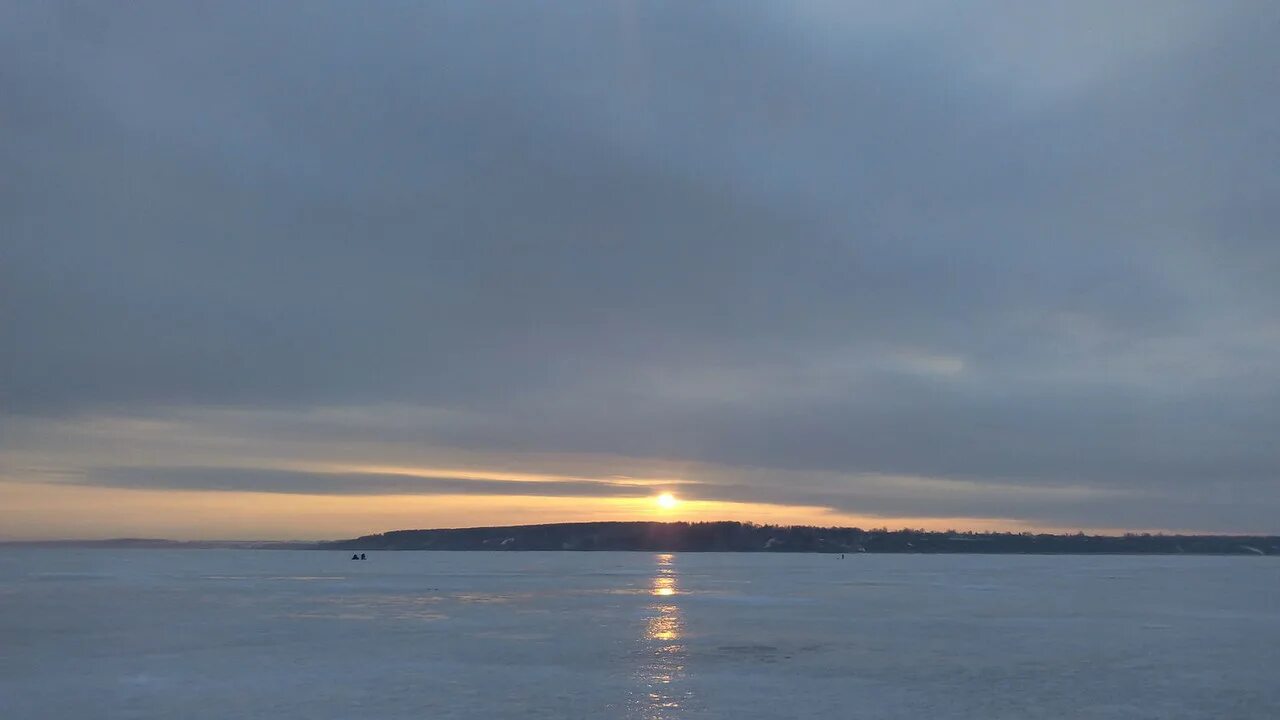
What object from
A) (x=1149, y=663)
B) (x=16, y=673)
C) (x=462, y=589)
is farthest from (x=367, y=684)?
(x=462, y=589)

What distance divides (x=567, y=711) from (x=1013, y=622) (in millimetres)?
20573

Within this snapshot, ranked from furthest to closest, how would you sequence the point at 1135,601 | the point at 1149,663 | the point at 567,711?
the point at 1135,601 < the point at 1149,663 < the point at 567,711

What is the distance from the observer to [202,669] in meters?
22.1

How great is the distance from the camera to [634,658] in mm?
23641

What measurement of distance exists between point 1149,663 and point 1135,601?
24433mm

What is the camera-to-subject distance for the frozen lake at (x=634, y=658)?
705 inches

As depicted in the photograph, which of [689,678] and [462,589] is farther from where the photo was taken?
[462,589]

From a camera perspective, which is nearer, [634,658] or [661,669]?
[661,669]

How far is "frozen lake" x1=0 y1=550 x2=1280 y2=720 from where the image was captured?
58.7ft

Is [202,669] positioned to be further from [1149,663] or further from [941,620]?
[941,620]

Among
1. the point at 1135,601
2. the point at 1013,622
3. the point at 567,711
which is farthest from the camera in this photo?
the point at 1135,601

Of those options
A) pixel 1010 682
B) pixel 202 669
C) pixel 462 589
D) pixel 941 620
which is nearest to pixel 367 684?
pixel 202 669

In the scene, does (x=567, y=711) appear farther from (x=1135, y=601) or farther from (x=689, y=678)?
(x=1135, y=601)

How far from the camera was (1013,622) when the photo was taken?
111 ft
